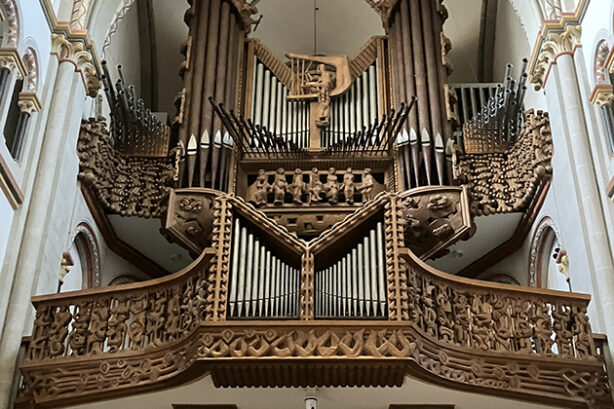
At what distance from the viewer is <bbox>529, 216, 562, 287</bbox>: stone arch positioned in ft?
42.0

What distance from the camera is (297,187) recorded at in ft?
40.1

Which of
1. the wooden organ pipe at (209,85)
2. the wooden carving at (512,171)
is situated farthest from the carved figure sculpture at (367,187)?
the wooden organ pipe at (209,85)

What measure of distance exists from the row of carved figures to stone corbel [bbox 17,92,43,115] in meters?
3.17

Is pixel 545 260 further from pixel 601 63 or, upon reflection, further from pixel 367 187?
pixel 601 63

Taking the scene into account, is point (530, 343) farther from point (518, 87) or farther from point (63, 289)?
point (63, 289)

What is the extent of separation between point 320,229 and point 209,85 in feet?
9.67

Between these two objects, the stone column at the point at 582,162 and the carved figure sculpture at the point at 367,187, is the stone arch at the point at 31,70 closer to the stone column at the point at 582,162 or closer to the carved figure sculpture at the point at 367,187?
the carved figure sculpture at the point at 367,187

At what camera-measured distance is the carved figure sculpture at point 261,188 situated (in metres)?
12.2

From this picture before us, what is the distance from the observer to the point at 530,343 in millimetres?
9430

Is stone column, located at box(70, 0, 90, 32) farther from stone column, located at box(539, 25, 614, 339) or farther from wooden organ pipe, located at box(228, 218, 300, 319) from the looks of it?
stone column, located at box(539, 25, 614, 339)

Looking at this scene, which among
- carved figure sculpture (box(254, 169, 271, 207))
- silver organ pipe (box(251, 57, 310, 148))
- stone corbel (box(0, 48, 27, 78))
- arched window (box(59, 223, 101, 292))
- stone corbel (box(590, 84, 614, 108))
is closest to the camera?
stone corbel (box(0, 48, 27, 78))

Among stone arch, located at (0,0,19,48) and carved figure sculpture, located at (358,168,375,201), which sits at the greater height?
stone arch, located at (0,0,19,48)

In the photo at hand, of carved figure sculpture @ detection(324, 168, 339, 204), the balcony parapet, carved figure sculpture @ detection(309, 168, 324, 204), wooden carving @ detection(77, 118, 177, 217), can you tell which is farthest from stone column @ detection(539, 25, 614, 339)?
wooden carving @ detection(77, 118, 177, 217)

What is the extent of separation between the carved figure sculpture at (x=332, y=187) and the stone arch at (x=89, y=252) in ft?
11.5
